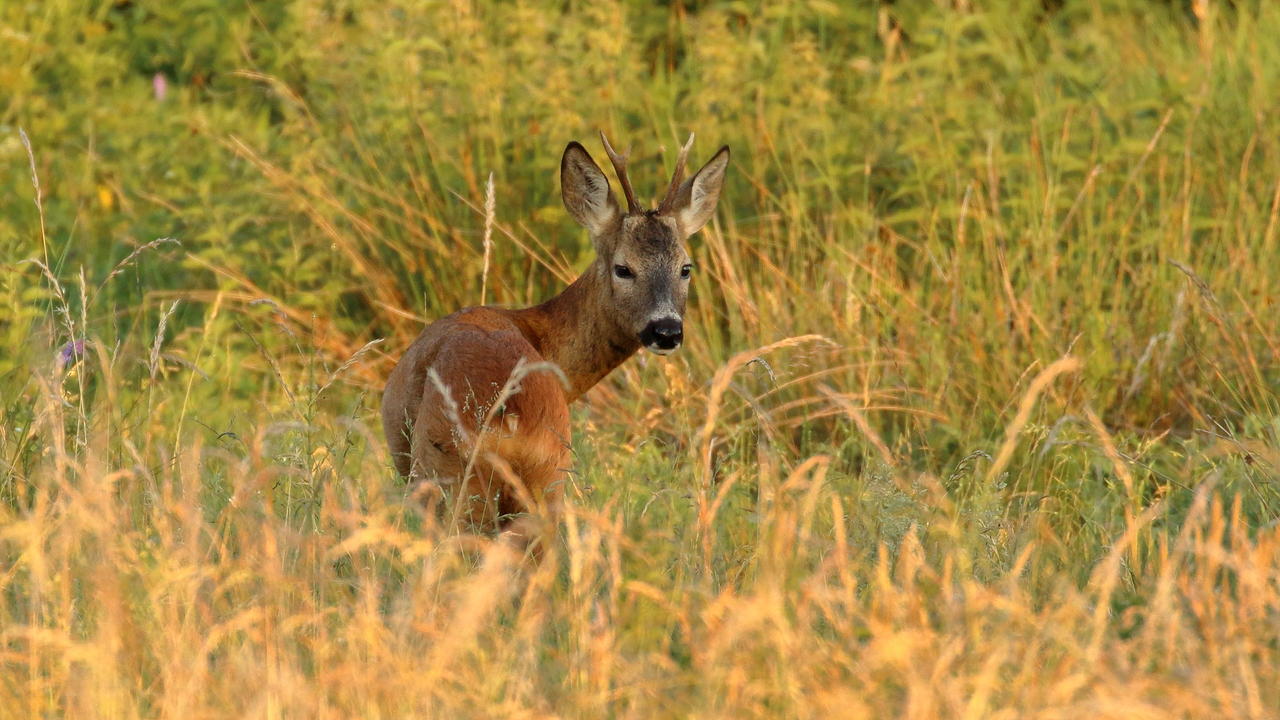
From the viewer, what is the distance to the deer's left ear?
5648 mm

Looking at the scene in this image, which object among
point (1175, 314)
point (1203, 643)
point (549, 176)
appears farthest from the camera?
point (549, 176)

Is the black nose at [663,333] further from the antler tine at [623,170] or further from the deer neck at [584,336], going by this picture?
the antler tine at [623,170]

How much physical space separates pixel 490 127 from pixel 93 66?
2.61 metres

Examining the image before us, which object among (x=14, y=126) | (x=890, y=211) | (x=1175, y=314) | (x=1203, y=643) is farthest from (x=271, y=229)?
(x=1203, y=643)

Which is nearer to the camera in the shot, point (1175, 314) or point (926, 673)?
point (926, 673)

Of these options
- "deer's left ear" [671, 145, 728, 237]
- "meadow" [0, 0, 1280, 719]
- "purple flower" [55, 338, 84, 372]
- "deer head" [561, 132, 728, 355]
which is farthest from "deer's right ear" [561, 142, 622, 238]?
"purple flower" [55, 338, 84, 372]

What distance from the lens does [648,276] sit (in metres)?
5.40

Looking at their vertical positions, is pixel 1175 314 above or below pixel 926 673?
below

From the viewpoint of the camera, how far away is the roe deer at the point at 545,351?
4.34 meters

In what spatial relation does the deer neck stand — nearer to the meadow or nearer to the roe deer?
the roe deer

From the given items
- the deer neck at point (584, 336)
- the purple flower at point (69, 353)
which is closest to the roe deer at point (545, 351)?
the deer neck at point (584, 336)

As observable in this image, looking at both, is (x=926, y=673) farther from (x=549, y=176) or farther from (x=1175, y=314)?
(x=549, y=176)

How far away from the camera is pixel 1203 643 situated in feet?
10.3

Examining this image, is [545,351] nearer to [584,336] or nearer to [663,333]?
[584,336]
